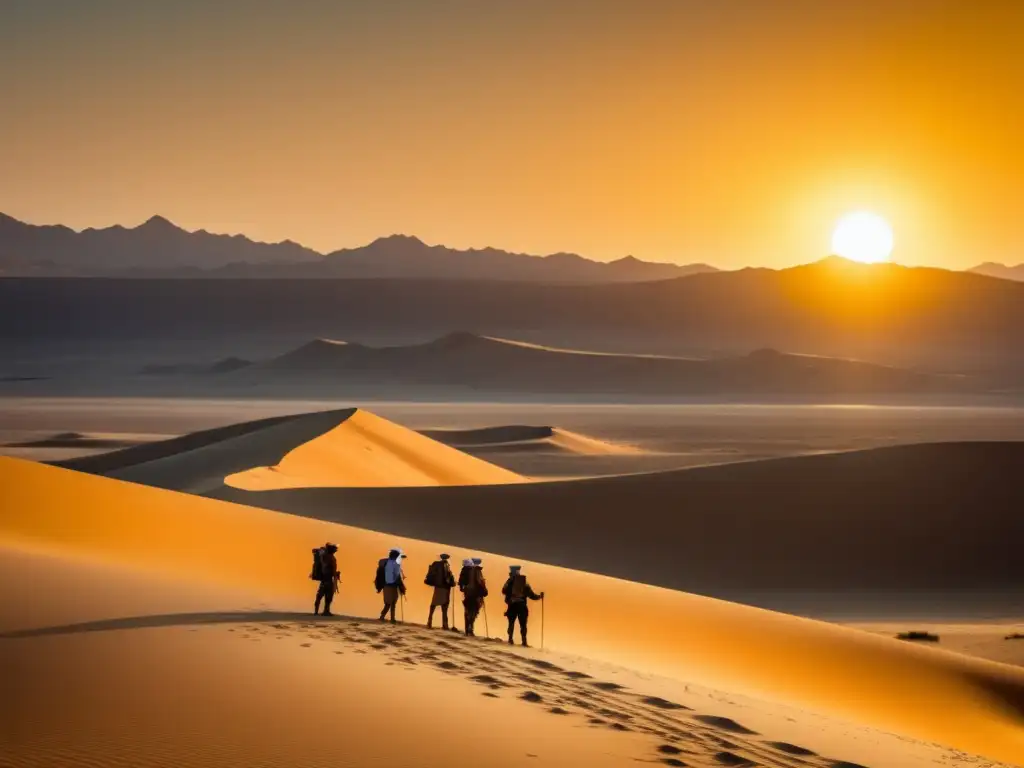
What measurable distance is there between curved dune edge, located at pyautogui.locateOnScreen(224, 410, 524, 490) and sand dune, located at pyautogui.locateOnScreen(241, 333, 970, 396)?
86.3 m

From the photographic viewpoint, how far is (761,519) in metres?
31.7

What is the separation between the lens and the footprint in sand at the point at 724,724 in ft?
34.6

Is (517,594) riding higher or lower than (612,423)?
lower

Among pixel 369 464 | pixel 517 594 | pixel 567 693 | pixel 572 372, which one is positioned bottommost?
pixel 369 464

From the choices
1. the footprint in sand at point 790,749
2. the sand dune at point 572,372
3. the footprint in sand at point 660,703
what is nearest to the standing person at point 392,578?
the footprint in sand at point 660,703

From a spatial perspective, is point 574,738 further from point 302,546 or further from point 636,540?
point 636,540

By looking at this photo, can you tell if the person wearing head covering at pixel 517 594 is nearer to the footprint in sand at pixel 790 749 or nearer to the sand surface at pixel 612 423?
the footprint in sand at pixel 790 749

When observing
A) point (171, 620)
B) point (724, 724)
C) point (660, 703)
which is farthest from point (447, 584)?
point (724, 724)

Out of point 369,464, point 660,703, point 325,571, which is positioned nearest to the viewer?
point 660,703

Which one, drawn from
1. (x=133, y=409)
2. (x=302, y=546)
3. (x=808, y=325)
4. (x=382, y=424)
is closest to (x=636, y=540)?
(x=302, y=546)

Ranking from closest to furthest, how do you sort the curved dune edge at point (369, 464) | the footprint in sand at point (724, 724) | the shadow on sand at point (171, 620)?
the footprint in sand at point (724, 724) → the shadow on sand at point (171, 620) → the curved dune edge at point (369, 464)

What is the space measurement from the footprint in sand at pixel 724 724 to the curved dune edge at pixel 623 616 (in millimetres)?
3647

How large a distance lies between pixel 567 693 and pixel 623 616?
761cm

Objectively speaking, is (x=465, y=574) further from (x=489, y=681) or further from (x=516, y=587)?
(x=489, y=681)
